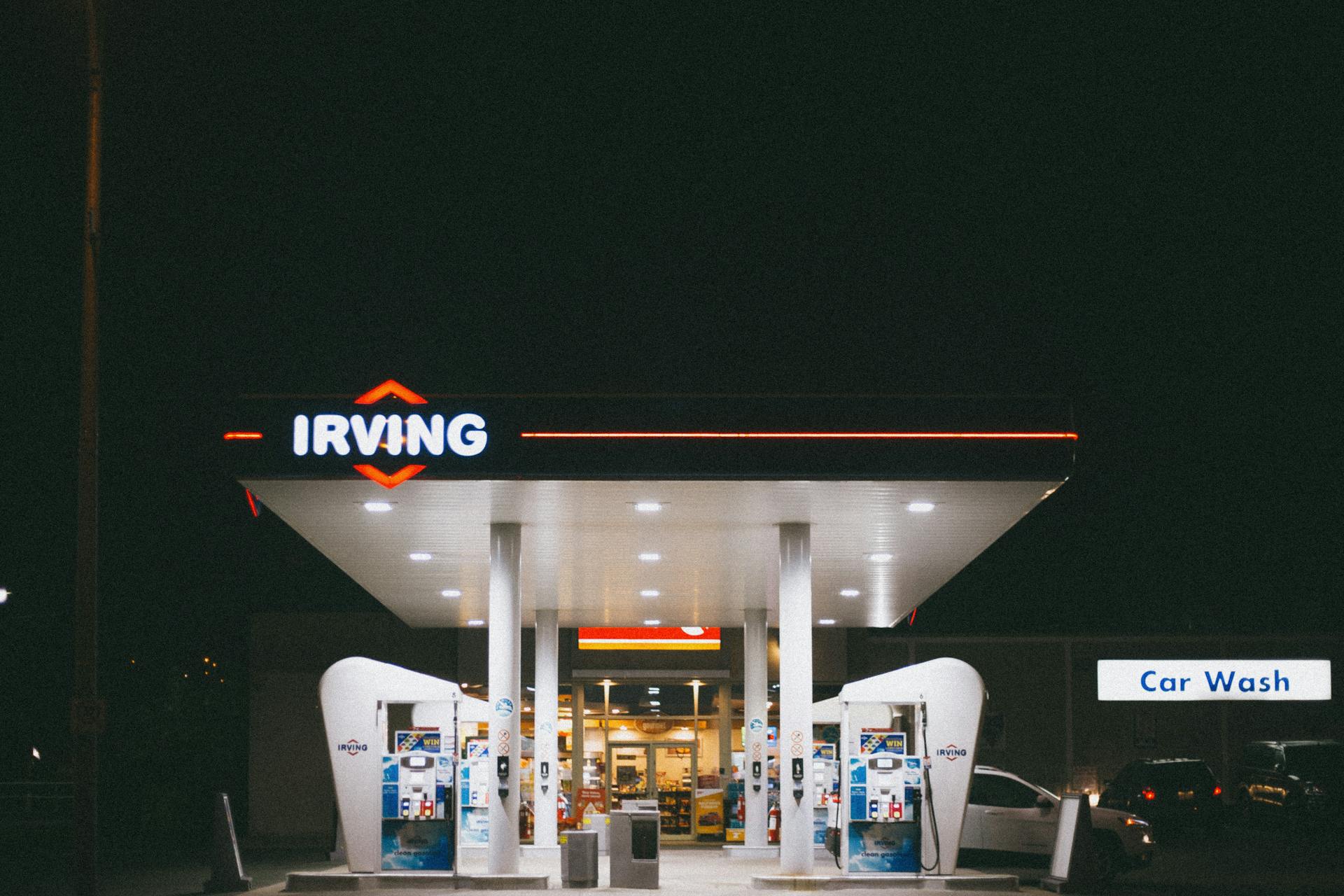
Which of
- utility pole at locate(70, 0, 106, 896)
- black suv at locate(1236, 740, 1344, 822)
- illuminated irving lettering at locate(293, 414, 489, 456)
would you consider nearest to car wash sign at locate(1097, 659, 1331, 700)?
black suv at locate(1236, 740, 1344, 822)

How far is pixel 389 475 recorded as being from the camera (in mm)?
14039

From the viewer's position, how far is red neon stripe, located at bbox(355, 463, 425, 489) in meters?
14.0

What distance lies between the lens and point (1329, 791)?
98.9 feet

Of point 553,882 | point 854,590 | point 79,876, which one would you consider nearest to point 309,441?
point 79,876

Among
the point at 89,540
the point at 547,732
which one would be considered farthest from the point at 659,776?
the point at 89,540

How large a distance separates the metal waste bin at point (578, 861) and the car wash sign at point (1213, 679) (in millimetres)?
19170

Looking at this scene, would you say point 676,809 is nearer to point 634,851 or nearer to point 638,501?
point 634,851

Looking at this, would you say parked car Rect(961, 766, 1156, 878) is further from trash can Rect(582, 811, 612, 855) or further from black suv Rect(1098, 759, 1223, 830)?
black suv Rect(1098, 759, 1223, 830)

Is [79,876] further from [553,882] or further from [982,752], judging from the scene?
[982,752]

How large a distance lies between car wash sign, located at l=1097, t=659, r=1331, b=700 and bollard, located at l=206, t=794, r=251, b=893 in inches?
849

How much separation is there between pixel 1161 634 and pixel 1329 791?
4.92 m

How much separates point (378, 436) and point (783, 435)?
4020mm

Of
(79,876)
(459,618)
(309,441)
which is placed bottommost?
(79,876)

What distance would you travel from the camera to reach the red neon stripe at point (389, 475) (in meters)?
14.0
